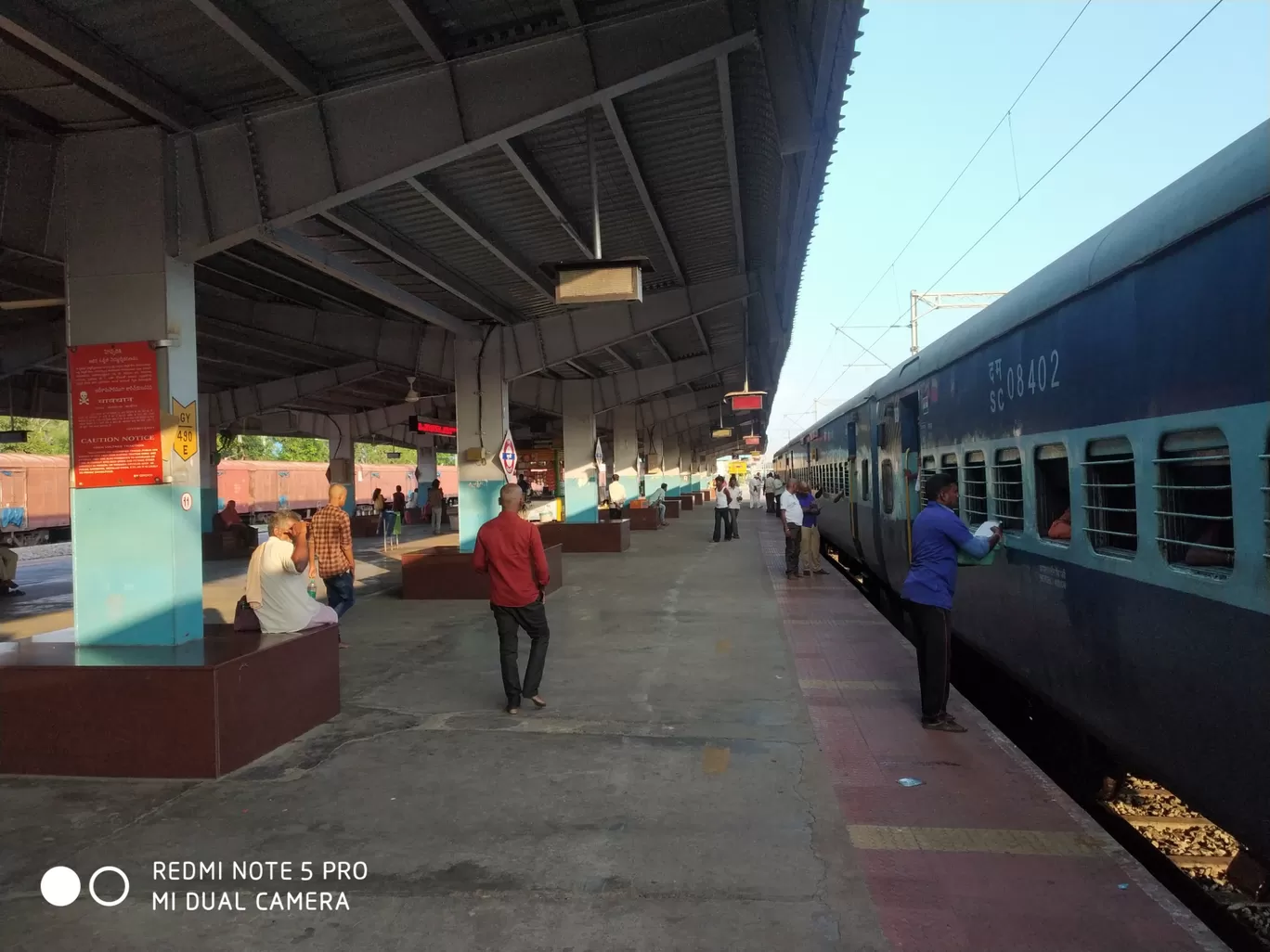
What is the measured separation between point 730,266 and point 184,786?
1246cm

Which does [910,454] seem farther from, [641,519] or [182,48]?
[641,519]

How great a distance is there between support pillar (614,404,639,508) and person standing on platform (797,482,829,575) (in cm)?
1808

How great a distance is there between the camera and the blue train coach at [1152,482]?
3.21 metres

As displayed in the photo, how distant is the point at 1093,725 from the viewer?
4.69 metres

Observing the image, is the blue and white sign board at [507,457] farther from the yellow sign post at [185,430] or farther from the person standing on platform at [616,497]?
the person standing on platform at [616,497]

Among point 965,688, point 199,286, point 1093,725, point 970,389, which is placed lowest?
point 965,688

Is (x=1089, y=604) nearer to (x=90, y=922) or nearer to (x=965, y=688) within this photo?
(x=965, y=688)

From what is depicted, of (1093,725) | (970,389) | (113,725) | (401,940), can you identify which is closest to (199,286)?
(113,725)

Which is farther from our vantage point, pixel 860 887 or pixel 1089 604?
pixel 1089 604

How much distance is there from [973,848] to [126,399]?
6.66 m

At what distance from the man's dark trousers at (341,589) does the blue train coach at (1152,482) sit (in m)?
6.53

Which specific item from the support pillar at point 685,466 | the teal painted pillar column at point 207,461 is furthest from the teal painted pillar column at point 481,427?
the support pillar at point 685,466

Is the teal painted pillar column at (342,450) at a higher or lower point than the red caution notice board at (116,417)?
higher

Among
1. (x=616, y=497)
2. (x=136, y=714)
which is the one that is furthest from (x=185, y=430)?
(x=616, y=497)
